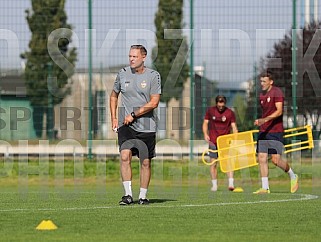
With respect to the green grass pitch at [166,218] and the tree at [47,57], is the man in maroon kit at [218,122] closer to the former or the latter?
the green grass pitch at [166,218]

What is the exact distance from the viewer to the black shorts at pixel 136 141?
41.3ft

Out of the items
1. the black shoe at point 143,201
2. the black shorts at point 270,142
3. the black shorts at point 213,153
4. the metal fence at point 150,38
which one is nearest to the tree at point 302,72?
the metal fence at point 150,38

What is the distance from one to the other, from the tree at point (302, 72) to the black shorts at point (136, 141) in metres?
9.44

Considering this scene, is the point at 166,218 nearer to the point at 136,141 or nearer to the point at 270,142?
the point at 136,141

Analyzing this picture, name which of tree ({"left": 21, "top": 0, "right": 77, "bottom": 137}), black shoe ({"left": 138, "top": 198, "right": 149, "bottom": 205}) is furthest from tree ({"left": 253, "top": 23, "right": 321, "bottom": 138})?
black shoe ({"left": 138, "top": 198, "right": 149, "bottom": 205})

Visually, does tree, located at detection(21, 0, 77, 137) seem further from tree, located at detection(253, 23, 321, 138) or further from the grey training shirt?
the grey training shirt

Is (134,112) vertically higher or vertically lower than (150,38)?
lower

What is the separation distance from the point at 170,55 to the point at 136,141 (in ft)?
32.9

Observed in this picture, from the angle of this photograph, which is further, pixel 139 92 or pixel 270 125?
pixel 270 125

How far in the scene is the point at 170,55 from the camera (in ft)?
73.8

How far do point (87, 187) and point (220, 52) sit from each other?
4.16m

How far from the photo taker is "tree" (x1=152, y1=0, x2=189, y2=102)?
73.0 ft

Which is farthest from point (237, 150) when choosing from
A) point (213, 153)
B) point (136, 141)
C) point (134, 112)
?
point (134, 112)

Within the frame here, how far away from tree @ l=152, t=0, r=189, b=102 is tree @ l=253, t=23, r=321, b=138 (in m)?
1.82
